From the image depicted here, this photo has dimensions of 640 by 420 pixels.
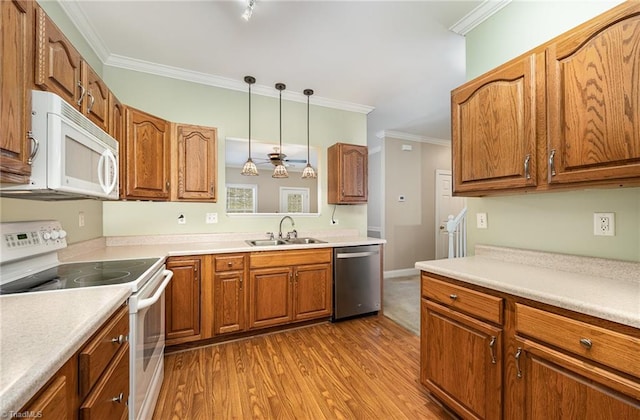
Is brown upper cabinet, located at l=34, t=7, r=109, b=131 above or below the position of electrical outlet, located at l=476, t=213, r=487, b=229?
above

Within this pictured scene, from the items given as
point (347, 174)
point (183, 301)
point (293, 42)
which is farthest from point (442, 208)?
point (183, 301)

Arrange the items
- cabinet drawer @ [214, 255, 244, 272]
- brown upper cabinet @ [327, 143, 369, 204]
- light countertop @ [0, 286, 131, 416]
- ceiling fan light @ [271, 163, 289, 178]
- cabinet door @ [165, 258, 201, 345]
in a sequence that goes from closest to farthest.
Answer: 1. light countertop @ [0, 286, 131, 416]
2. cabinet door @ [165, 258, 201, 345]
3. cabinet drawer @ [214, 255, 244, 272]
4. ceiling fan light @ [271, 163, 289, 178]
5. brown upper cabinet @ [327, 143, 369, 204]

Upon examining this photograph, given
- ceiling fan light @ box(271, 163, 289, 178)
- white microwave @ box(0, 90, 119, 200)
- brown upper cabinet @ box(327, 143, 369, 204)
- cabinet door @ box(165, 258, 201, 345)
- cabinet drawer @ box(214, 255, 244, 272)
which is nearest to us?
white microwave @ box(0, 90, 119, 200)

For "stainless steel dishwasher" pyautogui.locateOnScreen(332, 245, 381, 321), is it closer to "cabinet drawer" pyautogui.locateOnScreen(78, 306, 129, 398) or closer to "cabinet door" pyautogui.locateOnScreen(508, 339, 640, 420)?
"cabinet door" pyautogui.locateOnScreen(508, 339, 640, 420)

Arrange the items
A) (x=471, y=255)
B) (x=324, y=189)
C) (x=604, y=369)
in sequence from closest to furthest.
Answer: (x=604, y=369) → (x=471, y=255) → (x=324, y=189)

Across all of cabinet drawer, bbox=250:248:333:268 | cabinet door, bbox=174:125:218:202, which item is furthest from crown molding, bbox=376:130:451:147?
cabinet door, bbox=174:125:218:202

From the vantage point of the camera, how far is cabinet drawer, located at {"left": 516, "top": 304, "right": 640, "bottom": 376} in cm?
84

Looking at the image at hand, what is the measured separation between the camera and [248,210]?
10.3ft

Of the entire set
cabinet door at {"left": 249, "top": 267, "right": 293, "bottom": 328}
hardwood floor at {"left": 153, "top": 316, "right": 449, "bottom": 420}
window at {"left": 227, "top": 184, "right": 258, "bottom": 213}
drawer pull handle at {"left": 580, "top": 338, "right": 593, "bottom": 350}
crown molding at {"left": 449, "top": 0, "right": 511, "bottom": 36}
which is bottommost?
hardwood floor at {"left": 153, "top": 316, "right": 449, "bottom": 420}

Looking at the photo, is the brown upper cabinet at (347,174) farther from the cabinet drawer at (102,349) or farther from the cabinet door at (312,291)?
the cabinet drawer at (102,349)

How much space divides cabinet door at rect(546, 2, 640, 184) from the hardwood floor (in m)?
1.58

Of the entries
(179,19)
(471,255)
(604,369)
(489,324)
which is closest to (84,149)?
(179,19)

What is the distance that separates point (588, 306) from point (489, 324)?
42 centimetres

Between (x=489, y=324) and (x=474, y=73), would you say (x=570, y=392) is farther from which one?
(x=474, y=73)
